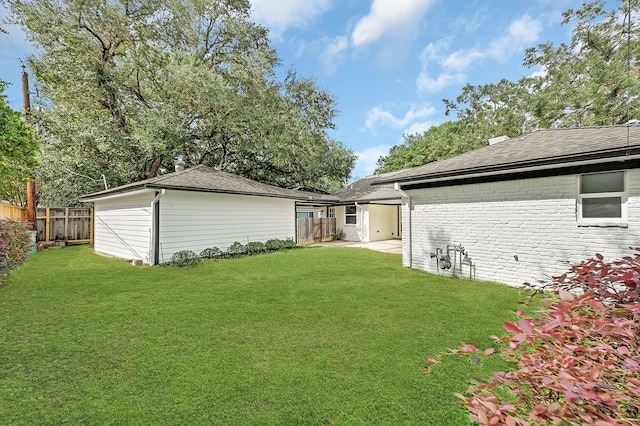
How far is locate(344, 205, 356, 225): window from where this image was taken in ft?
56.9

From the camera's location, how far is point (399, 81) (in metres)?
14.6

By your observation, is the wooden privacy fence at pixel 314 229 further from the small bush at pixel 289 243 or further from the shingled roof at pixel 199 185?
the shingled roof at pixel 199 185

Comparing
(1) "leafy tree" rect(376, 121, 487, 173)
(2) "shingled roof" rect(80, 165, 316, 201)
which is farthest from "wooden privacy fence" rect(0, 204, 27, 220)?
(1) "leafy tree" rect(376, 121, 487, 173)

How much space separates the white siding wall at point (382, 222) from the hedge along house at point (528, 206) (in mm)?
8123

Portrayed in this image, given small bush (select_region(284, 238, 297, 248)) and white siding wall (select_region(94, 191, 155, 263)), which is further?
small bush (select_region(284, 238, 297, 248))

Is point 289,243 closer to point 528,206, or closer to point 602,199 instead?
point 528,206

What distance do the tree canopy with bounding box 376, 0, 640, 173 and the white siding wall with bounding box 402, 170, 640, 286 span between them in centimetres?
1402

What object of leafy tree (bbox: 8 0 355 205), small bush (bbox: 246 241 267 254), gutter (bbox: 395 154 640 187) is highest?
leafy tree (bbox: 8 0 355 205)

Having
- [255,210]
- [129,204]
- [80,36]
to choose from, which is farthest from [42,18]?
[255,210]

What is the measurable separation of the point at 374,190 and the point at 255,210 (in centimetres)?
840

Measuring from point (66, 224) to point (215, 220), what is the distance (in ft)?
30.2

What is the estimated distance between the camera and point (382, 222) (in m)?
17.4

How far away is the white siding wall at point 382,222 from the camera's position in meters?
16.5

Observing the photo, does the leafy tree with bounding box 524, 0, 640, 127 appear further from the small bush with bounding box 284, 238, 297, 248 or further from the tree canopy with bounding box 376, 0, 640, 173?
the small bush with bounding box 284, 238, 297, 248
